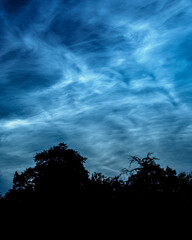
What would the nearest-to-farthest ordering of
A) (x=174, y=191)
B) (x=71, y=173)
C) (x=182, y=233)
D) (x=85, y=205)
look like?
(x=182, y=233) < (x=85, y=205) < (x=174, y=191) < (x=71, y=173)

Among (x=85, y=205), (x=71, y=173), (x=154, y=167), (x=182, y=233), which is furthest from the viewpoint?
(x=71, y=173)

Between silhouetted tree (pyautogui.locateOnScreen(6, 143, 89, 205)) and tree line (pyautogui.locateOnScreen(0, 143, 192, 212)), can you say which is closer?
tree line (pyautogui.locateOnScreen(0, 143, 192, 212))

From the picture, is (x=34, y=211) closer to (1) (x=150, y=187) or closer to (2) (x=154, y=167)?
(1) (x=150, y=187)

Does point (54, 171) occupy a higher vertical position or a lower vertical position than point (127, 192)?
higher

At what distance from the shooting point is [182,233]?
12109 mm

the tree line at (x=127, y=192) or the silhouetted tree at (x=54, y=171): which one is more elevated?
the silhouetted tree at (x=54, y=171)

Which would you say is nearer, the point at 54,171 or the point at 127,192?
the point at 127,192

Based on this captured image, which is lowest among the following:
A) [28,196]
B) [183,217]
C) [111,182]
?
[183,217]

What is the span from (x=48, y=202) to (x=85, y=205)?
2656 millimetres

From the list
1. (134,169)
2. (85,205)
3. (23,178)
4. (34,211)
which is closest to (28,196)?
(34,211)

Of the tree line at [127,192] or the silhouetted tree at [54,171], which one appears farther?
the silhouetted tree at [54,171]

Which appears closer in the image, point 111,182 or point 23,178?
point 111,182

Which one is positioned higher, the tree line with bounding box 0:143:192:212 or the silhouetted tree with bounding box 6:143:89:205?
the silhouetted tree with bounding box 6:143:89:205

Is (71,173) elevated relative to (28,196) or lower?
elevated
